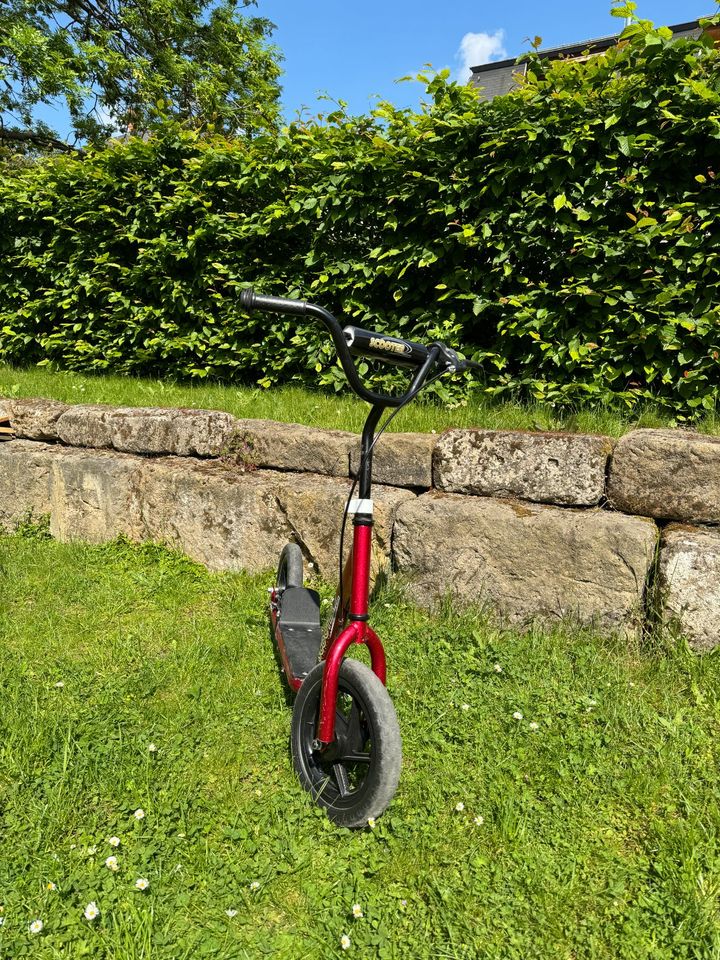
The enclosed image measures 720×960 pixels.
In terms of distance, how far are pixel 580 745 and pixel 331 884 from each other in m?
1.03

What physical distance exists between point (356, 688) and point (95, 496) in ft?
9.43

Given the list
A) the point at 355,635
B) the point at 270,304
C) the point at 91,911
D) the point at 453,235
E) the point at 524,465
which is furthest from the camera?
the point at 453,235

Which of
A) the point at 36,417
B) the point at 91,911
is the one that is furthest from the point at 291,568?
the point at 36,417

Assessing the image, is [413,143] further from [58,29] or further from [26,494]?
→ [58,29]

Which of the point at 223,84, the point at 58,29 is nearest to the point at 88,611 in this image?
the point at 58,29

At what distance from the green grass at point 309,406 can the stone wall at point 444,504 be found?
0.22 metres

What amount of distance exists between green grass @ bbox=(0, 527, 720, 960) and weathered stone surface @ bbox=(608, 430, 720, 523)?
0.60 meters

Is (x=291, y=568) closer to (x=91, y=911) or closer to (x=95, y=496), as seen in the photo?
(x=91, y=911)

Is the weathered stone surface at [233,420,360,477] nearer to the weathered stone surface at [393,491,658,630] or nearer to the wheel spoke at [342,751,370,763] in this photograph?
the weathered stone surface at [393,491,658,630]

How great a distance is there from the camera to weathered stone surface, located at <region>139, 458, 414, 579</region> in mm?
3611

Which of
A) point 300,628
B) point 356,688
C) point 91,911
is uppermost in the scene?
point 356,688

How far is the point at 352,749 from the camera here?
219 centimetres

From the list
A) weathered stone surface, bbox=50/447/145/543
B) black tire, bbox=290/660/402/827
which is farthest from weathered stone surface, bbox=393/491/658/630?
weathered stone surface, bbox=50/447/145/543

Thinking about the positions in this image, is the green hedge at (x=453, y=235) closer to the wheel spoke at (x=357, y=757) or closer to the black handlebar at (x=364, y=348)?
the black handlebar at (x=364, y=348)
